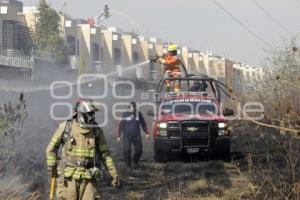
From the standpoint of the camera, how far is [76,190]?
21.7ft

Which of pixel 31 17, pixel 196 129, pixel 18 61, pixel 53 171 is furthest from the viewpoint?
pixel 31 17

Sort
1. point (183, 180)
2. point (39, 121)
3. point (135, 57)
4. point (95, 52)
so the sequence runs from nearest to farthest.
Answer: point (183, 180) < point (39, 121) < point (95, 52) < point (135, 57)

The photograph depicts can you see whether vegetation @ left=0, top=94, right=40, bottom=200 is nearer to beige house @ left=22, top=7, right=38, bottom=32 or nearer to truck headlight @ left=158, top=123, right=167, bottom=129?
truck headlight @ left=158, top=123, right=167, bottom=129

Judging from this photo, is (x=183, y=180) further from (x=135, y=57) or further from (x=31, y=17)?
Answer: (x=135, y=57)

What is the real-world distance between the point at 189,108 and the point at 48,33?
25027mm

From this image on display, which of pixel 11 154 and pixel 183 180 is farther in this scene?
pixel 183 180

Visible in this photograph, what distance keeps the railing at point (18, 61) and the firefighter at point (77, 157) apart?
896 inches

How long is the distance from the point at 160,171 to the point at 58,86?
67.4 feet

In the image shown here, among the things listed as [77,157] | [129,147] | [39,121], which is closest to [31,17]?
[39,121]

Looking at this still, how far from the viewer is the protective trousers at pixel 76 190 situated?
657cm

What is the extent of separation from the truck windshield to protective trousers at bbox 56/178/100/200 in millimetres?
6186

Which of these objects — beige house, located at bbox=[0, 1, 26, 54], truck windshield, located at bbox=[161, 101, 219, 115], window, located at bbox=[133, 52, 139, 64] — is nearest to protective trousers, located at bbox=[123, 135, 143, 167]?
truck windshield, located at bbox=[161, 101, 219, 115]

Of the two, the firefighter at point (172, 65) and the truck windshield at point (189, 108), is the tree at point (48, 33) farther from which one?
the truck windshield at point (189, 108)

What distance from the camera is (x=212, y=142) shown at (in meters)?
12.0
